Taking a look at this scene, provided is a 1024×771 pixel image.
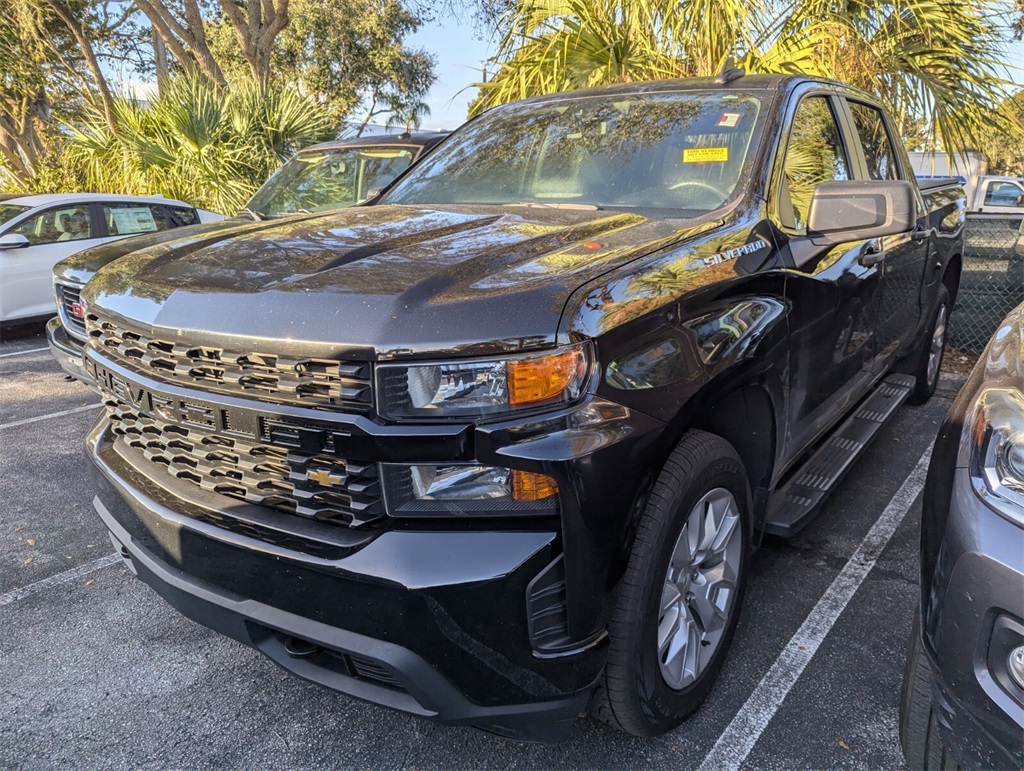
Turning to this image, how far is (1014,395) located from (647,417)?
807mm

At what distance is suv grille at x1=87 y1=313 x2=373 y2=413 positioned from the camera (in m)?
1.66

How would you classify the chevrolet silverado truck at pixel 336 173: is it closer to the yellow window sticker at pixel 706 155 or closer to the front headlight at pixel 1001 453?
the yellow window sticker at pixel 706 155

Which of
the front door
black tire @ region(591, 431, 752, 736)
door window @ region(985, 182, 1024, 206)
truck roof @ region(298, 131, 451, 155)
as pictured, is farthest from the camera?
door window @ region(985, 182, 1024, 206)

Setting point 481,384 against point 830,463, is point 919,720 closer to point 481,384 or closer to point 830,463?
point 481,384

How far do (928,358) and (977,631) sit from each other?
404cm

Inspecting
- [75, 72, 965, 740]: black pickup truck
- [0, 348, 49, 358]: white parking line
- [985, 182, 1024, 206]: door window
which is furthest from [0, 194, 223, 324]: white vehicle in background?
[985, 182, 1024, 206]: door window

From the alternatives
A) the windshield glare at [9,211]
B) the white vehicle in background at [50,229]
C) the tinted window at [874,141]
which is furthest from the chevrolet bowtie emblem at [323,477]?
the windshield glare at [9,211]

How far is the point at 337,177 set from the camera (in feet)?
22.5

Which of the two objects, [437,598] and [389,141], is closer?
[437,598]

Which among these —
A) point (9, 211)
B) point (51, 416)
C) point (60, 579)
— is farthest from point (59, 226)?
point (60, 579)

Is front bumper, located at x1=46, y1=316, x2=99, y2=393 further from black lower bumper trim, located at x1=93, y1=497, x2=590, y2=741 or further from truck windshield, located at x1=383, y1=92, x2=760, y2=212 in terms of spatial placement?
black lower bumper trim, located at x1=93, y1=497, x2=590, y2=741

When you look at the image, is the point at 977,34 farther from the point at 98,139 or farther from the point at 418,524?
the point at 98,139

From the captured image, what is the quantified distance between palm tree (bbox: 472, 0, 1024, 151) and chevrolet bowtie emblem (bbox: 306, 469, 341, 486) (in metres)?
5.54

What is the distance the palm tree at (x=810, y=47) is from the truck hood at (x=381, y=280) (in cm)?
457
